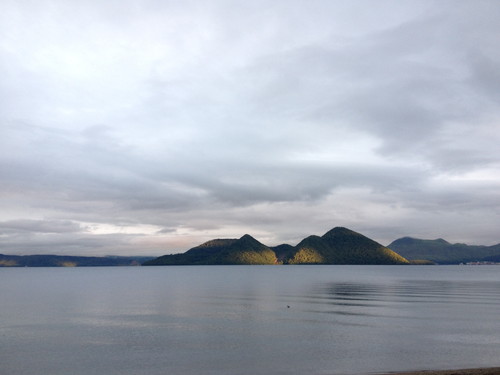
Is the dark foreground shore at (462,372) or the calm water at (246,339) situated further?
the calm water at (246,339)

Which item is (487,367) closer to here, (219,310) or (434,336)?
(434,336)

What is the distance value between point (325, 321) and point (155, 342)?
3193 centimetres

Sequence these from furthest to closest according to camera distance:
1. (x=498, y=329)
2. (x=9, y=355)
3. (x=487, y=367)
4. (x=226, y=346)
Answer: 1. (x=498, y=329)
2. (x=226, y=346)
3. (x=9, y=355)
4. (x=487, y=367)

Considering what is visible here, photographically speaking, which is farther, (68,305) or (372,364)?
(68,305)

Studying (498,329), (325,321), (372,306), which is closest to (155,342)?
(325,321)

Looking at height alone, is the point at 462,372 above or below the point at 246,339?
above

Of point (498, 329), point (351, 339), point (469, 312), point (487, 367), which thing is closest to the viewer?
point (487, 367)

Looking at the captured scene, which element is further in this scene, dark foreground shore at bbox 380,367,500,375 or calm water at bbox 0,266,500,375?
calm water at bbox 0,266,500,375

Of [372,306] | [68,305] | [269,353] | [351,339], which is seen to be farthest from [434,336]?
[68,305]

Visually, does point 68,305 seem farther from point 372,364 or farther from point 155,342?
point 372,364

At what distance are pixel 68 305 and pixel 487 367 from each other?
3799 inches

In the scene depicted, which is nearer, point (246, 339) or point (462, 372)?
point (462, 372)

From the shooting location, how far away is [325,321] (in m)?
77.1

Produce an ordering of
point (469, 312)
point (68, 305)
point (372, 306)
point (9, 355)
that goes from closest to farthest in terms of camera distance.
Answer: point (9, 355), point (469, 312), point (372, 306), point (68, 305)
